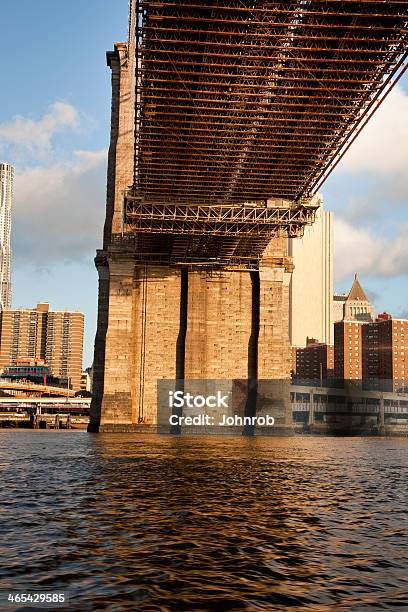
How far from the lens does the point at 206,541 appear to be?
13758mm

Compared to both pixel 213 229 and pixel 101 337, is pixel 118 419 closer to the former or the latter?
pixel 101 337

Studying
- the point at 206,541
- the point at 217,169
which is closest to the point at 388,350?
the point at 217,169

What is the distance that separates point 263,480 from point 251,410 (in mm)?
49458

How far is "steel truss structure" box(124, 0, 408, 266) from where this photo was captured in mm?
43094

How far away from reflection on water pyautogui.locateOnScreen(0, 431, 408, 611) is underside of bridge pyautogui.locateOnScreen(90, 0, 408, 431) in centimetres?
2856

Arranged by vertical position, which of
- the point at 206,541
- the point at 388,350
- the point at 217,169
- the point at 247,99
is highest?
the point at 247,99

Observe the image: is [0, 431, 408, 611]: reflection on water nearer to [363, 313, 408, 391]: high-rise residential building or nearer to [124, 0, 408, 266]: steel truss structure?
[124, 0, 408, 266]: steel truss structure

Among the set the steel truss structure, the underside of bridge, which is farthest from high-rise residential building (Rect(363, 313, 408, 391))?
the steel truss structure

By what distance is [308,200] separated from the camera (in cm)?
6531

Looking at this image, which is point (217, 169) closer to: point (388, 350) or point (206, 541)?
point (206, 541)

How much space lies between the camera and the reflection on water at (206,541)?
32.2 ft

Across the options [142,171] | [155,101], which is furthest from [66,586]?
[142,171]

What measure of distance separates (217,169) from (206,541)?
5265 cm

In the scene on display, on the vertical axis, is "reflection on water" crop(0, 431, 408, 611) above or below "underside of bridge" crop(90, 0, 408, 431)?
below
